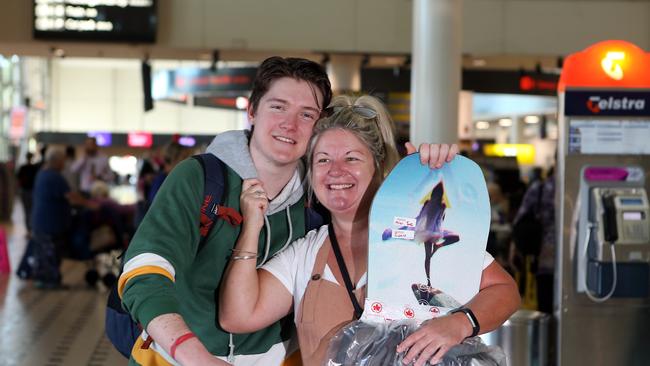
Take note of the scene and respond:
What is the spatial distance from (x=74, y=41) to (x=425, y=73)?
210 inches

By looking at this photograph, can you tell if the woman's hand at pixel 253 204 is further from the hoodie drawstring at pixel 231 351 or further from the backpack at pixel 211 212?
the hoodie drawstring at pixel 231 351

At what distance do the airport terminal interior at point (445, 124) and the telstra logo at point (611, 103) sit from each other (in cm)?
1

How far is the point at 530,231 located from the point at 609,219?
2227 millimetres

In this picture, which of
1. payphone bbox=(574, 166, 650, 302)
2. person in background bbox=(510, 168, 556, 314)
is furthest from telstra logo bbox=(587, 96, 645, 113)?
person in background bbox=(510, 168, 556, 314)

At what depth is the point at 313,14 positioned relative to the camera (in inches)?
496

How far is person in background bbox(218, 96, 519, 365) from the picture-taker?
217cm

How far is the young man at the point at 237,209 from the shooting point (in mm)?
2119

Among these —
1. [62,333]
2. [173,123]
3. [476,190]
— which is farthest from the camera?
[173,123]

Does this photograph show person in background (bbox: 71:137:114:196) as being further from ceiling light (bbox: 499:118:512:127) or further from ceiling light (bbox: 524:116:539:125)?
ceiling light (bbox: 499:118:512:127)

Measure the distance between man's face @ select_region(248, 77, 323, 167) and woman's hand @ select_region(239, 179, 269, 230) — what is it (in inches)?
4.1

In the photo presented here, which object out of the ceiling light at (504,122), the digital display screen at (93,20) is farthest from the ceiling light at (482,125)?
the digital display screen at (93,20)

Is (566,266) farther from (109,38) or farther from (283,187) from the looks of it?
(109,38)

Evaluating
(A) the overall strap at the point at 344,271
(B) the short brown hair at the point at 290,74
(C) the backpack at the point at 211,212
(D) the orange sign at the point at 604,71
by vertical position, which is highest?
(D) the orange sign at the point at 604,71

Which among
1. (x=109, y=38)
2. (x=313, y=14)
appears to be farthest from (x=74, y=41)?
(x=313, y=14)
